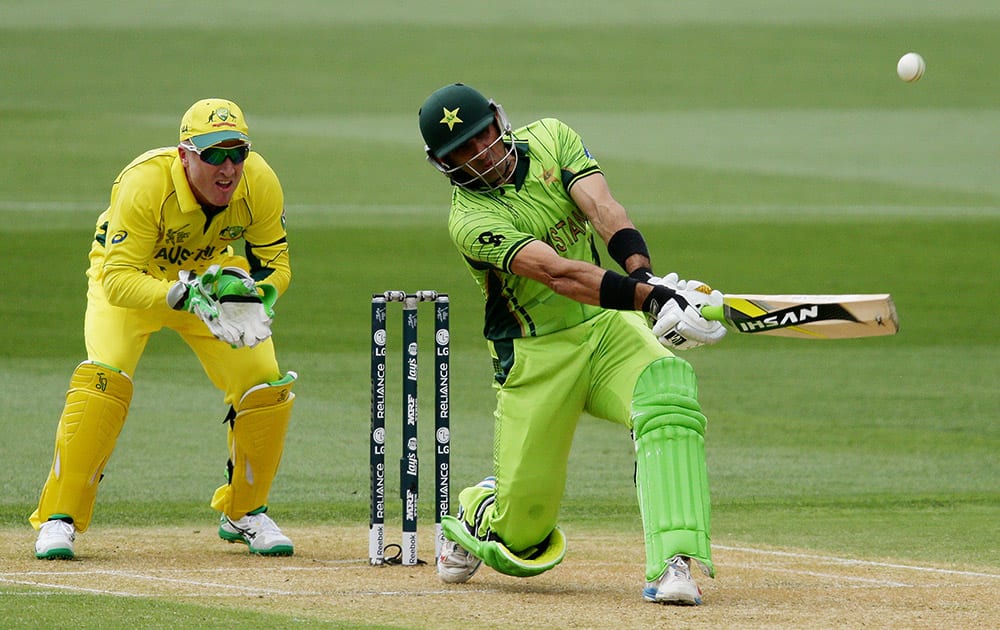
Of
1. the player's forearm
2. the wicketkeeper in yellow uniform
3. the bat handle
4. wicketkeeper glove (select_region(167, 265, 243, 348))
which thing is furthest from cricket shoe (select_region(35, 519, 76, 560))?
the bat handle

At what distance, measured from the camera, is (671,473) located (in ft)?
17.3

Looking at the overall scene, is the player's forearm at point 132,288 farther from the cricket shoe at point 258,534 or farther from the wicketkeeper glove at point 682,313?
the wicketkeeper glove at point 682,313

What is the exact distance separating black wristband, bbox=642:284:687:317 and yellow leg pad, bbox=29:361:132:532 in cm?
235

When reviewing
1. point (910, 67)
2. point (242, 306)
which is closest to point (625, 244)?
point (242, 306)

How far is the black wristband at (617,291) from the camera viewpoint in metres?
5.27

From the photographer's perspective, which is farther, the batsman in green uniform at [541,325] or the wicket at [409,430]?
the wicket at [409,430]

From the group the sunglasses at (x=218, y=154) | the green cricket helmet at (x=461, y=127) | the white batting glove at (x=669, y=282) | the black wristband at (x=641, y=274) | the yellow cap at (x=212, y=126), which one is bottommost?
the white batting glove at (x=669, y=282)

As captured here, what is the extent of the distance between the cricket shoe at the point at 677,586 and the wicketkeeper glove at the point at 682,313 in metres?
0.71

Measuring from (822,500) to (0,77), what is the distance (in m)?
27.3

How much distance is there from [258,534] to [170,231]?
1.31 m

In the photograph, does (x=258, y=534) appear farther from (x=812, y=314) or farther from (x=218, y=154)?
(x=812, y=314)

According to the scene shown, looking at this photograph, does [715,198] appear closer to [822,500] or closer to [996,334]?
[996,334]

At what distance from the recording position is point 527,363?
572 cm

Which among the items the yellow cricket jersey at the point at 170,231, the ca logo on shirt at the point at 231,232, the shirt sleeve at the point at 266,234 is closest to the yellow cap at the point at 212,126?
the yellow cricket jersey at the point at 170,231
